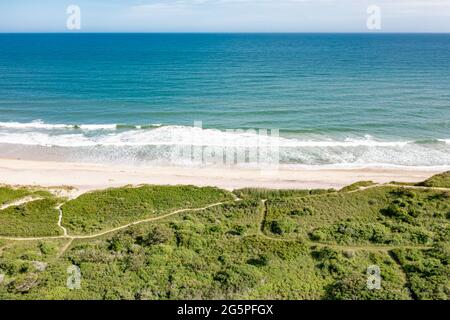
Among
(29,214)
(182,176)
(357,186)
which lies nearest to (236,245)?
(357,186)

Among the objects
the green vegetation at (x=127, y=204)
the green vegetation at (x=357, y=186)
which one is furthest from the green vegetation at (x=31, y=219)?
the green vegetation at (x=357, y=186)

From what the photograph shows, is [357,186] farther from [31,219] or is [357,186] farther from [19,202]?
[19,202]

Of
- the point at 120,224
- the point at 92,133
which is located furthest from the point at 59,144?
the point at 120,224

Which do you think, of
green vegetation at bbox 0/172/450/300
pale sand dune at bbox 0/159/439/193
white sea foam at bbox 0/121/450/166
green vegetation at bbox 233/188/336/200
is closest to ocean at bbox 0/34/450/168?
white sea foam at bbox 0/121/450/166

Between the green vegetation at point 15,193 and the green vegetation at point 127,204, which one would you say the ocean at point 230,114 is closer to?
the green vegetation at point 127,204

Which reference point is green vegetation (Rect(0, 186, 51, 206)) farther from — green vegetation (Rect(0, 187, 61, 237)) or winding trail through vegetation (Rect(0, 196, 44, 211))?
winding trail through vegetation (Rect(0, 196, 44, 211))

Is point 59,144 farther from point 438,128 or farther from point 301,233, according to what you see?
point 438,128
